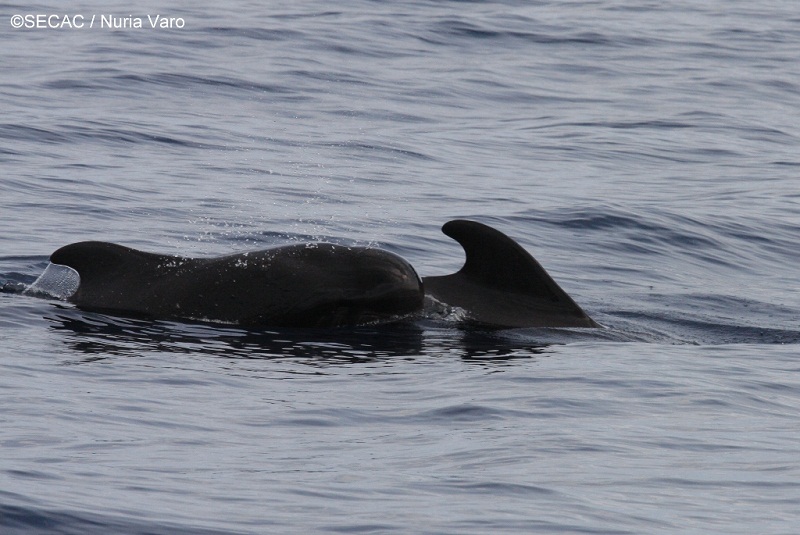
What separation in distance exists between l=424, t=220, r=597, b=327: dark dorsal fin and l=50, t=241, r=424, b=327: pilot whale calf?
1.22 ft

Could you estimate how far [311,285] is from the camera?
10.4 meters

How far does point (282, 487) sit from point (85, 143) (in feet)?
45.4

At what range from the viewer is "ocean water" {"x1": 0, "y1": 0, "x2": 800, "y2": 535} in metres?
6.96

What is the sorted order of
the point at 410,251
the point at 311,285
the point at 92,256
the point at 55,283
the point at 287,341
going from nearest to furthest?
the point at 287,341, the point at 311,285, the point at 92,256, the point at 55,283, the point at 410,251

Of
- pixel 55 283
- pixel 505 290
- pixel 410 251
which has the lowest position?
pixel 410 251

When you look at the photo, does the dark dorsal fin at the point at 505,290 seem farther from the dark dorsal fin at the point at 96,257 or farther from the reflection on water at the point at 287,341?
the dark dorsal fin at the point at 96,257

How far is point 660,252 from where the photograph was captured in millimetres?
15945

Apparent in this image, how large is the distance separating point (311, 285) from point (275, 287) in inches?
9.4

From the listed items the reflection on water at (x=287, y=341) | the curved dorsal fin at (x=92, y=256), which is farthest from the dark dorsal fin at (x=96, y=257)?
the reflection on water at (x=287, y=341)

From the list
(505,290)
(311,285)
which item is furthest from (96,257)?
(505,290)

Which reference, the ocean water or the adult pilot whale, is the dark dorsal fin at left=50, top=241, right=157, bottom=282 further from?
the ocean water

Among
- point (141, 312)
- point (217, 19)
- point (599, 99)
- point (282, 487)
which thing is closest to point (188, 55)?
point (217, 19)

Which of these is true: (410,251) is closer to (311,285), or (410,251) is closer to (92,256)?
(311,285)

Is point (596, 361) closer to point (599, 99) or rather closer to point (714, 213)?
point (714, 213)
